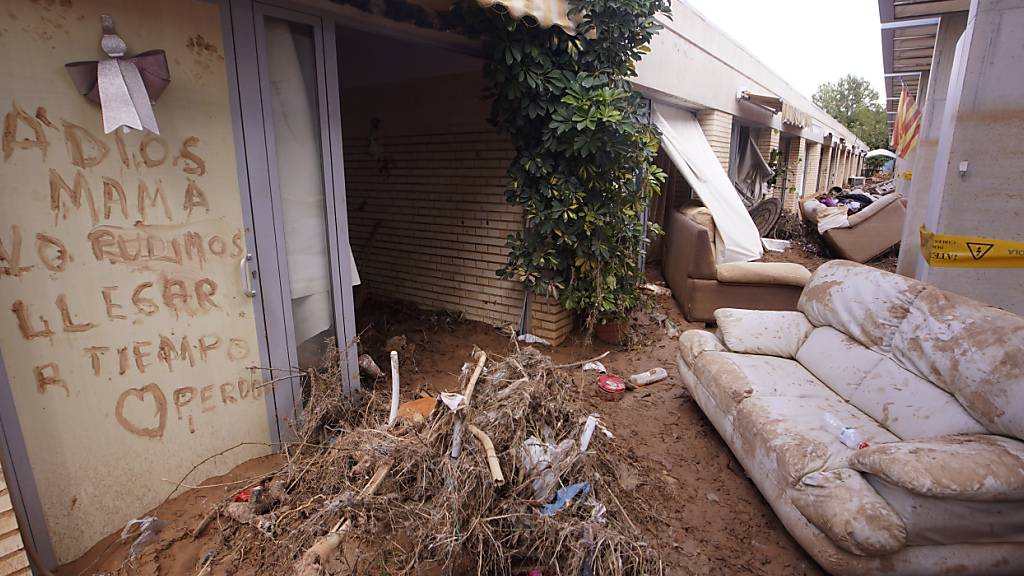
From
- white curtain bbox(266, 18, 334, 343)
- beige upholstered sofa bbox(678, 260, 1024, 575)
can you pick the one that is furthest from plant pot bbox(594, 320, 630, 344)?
white curtain bbox(266, 18, 334, 343)

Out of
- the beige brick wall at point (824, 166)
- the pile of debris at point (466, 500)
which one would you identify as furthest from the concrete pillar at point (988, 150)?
the beige brick wall at point (824, 166)

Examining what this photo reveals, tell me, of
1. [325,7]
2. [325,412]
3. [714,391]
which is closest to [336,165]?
[325,7]

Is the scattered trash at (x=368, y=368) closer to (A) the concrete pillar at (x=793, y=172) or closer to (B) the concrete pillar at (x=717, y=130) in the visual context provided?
(B) the concrete pillar at (x=717, y=130)

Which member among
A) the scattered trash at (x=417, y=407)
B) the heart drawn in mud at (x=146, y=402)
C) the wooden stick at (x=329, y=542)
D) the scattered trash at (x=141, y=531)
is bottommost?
the scattered trash at (x=141, y=531)

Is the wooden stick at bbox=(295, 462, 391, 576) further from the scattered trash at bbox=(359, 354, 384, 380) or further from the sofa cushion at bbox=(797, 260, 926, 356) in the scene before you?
the sofa cushion at bbox=(797, 260, 926, 356)

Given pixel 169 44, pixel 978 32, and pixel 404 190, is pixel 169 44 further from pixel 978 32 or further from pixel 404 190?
pixel 978 32

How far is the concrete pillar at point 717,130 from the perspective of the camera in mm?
7301

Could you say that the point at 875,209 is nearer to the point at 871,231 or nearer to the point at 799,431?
the point at 871,231

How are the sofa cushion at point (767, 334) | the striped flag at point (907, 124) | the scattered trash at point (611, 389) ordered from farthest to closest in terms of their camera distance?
the striped flag at point (907, 124)
the scattered trash at point (611, 389)
the sofa cushion at point (767, 334)

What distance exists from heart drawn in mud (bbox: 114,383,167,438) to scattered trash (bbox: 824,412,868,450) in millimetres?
3436

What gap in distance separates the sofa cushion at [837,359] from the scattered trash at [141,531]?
3.92 metres

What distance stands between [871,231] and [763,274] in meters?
3.91

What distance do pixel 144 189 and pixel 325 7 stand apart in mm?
1446

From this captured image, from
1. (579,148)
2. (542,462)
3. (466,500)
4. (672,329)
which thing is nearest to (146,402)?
(466,500)
